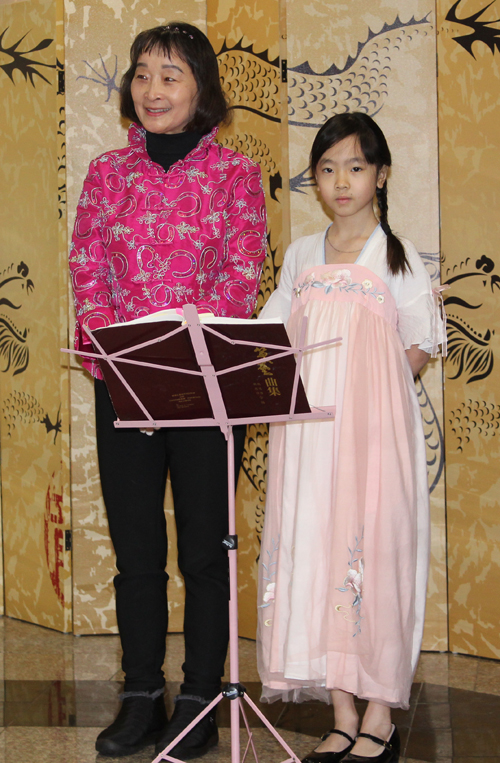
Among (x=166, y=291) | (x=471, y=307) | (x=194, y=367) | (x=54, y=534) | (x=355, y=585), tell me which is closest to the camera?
(x=194, y=367)

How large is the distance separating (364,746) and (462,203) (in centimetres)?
160

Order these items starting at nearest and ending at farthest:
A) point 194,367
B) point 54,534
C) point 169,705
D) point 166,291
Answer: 1. point 194,367
2. point 166,291
3. point 169,705
4. point 54,534

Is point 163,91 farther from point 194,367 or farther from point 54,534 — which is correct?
point 54,534

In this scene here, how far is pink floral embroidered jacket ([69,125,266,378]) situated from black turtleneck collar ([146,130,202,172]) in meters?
0.02

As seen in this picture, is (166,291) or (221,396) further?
(166,291)

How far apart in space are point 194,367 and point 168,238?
549mm

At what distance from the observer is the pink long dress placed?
1.83 meters

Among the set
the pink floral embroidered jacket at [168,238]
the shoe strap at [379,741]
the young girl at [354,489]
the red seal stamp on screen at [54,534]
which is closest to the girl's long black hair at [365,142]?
the young girl at [354,489]

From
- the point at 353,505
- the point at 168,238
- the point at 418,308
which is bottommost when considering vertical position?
the point at 353,505

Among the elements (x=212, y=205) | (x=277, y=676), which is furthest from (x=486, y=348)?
(x=277, y=676)

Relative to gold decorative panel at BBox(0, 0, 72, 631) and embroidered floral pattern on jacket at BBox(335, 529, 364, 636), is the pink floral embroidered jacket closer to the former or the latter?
embroidered floral pattern on jacket at BBox(335, 529, 364, 636)

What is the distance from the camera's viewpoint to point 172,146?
2.02 metres

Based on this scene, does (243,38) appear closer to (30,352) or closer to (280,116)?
(280,116)

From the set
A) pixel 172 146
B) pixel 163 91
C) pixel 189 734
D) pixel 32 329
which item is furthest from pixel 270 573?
pixel 32 329
